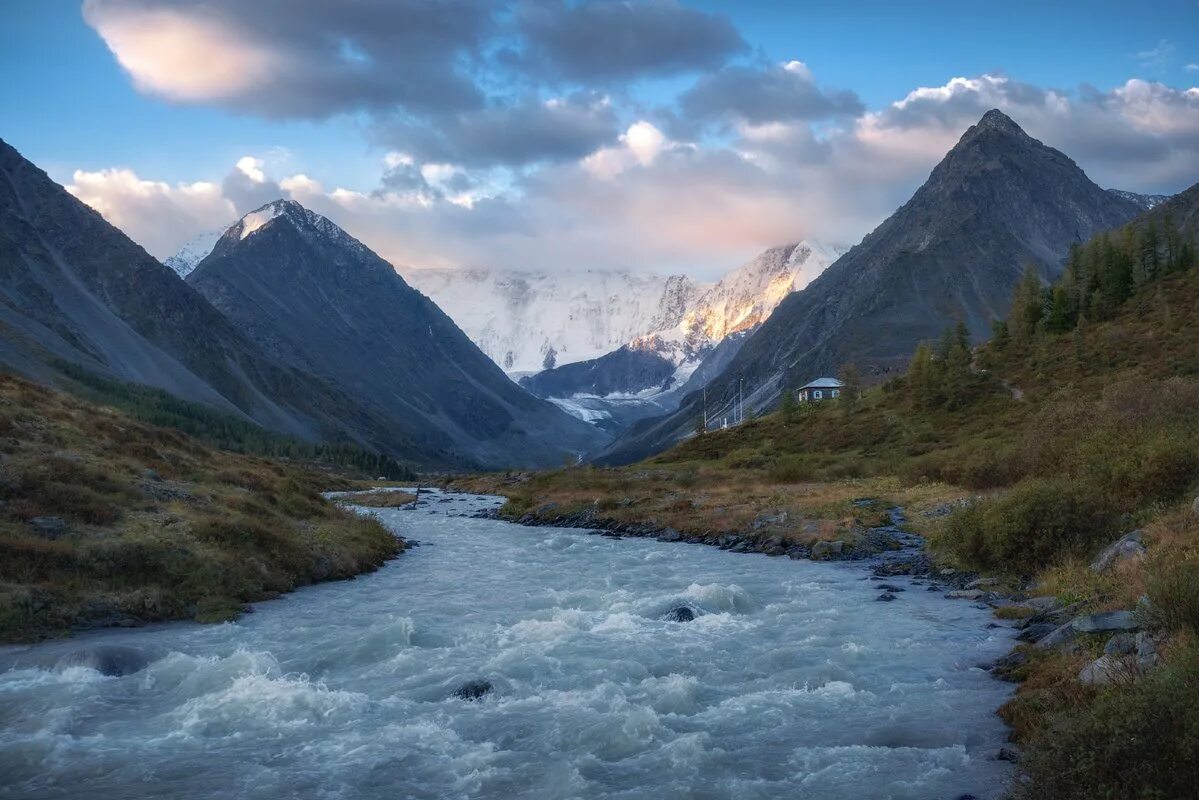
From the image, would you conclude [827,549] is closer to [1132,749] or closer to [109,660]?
[109,660]

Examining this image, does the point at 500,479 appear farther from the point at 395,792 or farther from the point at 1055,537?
the point at 395,792

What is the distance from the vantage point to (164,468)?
46.3m

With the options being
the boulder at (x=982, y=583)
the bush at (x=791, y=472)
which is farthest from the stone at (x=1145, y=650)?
the bush at (x=791, y=472)

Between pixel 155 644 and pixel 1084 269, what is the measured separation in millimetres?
135017

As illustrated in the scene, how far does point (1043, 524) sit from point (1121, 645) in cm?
1460

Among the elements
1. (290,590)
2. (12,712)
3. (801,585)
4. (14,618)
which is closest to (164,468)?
(290,590)

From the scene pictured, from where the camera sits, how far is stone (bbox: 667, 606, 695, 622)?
2976 cm

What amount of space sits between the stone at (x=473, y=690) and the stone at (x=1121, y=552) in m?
18.5

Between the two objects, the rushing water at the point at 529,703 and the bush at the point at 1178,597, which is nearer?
the bush at the point at 1178,597

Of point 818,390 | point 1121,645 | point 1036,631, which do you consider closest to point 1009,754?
point 1121,645

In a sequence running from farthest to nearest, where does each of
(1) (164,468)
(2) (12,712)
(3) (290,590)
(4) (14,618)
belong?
(1) (164,468)
(3) (290,590)
(4) (14,618)
(2) (12,712)

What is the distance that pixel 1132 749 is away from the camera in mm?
10406

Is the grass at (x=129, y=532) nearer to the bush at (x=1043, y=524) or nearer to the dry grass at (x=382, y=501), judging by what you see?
the bush at (x=1043, y=524)

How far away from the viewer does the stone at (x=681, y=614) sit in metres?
29.8
